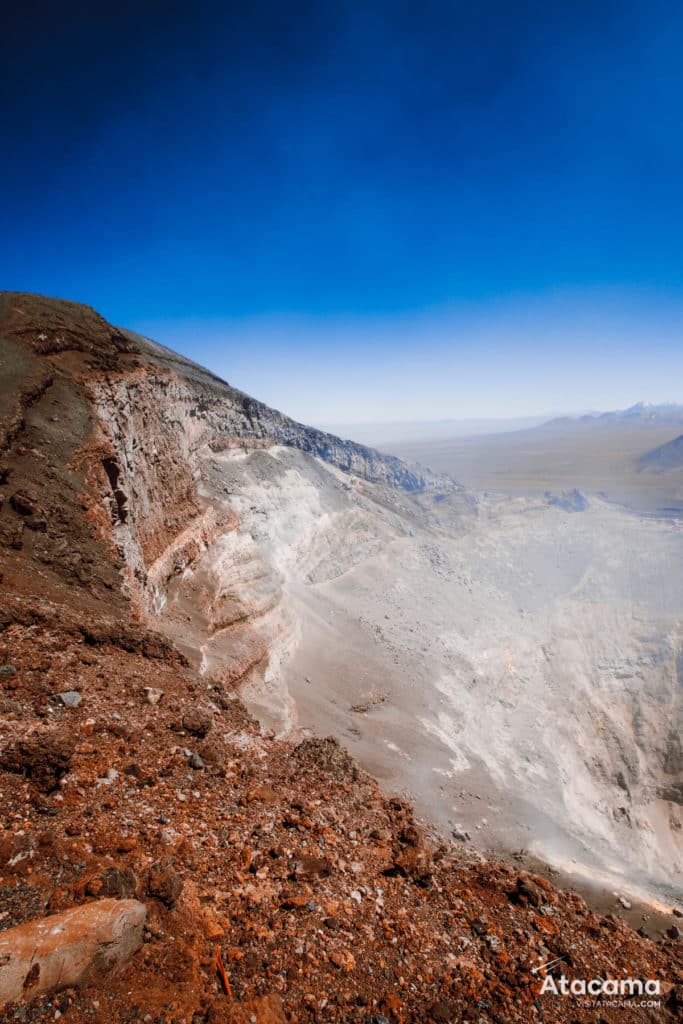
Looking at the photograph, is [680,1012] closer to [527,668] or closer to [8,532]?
[8,532]

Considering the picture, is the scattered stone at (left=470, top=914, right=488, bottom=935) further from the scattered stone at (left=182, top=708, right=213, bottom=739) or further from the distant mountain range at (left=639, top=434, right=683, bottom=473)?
the distant mountain range at (left=639, top=434, right=683, bottom=473)

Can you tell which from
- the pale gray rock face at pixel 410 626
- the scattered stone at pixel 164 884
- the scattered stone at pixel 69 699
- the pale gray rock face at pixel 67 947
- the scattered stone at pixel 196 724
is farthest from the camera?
the pale gray rock face at pixel 410 626

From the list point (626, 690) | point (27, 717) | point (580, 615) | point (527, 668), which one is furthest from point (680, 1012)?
point (580, 615)

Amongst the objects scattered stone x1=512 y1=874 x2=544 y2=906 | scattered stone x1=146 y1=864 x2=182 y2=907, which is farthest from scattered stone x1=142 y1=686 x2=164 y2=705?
scattered stone x1=512 y1=874 x2=544 y2=906

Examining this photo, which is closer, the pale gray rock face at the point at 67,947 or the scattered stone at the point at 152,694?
the pale gray rock face at the point at 67,947

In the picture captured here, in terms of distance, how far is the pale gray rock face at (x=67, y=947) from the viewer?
2.97 m

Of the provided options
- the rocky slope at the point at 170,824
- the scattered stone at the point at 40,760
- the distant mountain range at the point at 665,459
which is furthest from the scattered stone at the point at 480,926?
the distant mountain range at the point at 665,459

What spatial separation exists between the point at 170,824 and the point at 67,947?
1987mm

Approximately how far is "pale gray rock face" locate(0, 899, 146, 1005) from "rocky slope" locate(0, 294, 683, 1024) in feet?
0.09

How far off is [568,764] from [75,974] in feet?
66.8

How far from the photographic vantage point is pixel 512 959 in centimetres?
536

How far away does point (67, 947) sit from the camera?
3201 millimetres

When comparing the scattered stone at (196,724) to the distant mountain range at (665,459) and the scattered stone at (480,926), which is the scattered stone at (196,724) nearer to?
the scattered stone at (480,926)

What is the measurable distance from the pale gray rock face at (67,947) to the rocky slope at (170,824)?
26 mm
